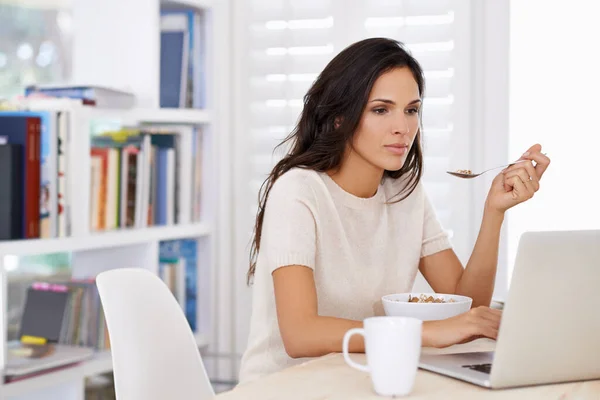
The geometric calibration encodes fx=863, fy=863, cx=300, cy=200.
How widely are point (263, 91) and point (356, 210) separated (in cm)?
127

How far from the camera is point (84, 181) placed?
8.44 ft

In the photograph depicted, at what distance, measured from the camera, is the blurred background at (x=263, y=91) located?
2.83 meters

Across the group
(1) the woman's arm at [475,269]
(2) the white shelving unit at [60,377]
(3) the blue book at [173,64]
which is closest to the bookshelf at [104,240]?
(2) the white shelving unit at [60,377]

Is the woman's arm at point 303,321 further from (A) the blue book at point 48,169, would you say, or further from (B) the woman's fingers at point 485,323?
(A) the blue book at point 48,169

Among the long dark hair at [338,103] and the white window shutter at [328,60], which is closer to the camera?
the long dark hair at [338,103]

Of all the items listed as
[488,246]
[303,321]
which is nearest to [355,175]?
[488,246]

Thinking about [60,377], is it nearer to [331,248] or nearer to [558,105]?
[331,248]

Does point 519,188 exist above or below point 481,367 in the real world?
above

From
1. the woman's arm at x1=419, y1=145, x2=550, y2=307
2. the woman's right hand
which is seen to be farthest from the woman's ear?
the woman's right hand

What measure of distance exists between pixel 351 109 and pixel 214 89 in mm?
1349

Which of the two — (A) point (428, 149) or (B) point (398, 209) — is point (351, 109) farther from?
(A) point (428, 149)

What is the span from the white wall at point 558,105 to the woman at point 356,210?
0.86 m

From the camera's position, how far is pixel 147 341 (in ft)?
5.24

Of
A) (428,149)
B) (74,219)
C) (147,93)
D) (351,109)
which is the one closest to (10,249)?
(74,219)
